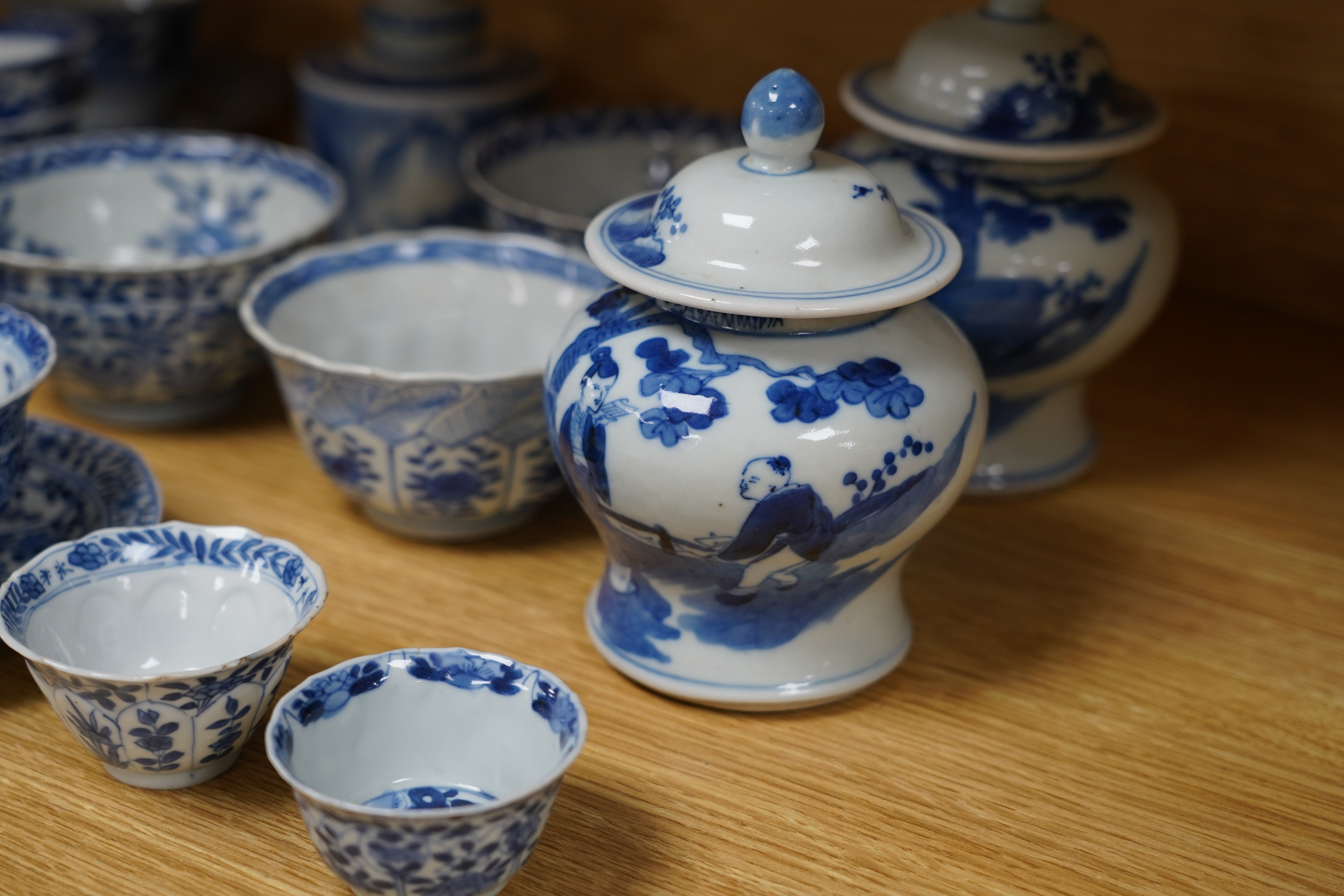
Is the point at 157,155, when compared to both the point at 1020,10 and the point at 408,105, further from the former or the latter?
the point at 1020,10

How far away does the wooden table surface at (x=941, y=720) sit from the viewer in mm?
733

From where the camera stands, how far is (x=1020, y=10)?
1003 mm

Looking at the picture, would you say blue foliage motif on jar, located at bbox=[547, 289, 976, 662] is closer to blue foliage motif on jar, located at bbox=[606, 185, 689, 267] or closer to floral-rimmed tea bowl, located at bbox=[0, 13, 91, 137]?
blue foliage motif on jar, located at bbox=[606, 185, 689, 267]

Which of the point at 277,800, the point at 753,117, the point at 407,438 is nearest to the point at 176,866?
the point at 277,800

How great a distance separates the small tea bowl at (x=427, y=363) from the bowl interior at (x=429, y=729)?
217mm

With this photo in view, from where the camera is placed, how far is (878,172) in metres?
1.01

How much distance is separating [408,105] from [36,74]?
34cm

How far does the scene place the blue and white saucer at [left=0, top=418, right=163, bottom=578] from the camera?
3.01 ft

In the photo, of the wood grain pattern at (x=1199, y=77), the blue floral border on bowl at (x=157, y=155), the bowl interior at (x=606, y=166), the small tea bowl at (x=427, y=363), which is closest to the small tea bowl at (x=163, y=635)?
the small tea bowl at (x=427, y=363)

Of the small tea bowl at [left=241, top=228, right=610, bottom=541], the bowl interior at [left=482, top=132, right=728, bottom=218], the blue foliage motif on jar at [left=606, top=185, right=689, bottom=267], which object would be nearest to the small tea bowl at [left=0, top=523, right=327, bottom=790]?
the small tea bowl at [left=241, top=228, right=610, bottom=541]

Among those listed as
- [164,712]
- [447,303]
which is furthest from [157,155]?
[164,712]

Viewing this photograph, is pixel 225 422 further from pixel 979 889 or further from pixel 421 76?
pixel 979 889

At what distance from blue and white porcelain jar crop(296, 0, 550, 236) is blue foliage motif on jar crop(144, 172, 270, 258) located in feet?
0.52

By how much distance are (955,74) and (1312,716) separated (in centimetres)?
48
